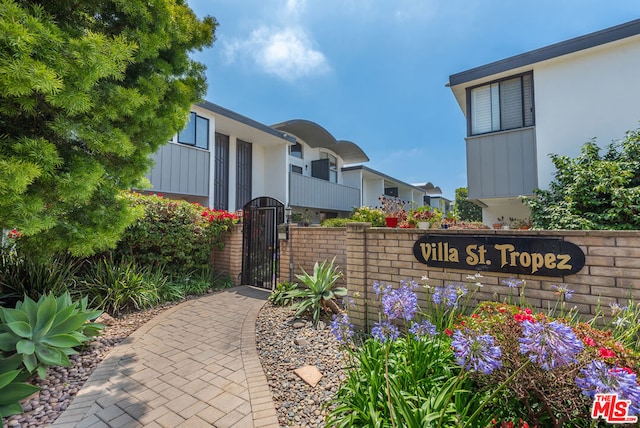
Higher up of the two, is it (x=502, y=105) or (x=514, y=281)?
(x=502, y=105)

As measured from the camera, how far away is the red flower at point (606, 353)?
1.64 meters

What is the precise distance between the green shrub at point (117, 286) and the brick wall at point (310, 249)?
2.66m

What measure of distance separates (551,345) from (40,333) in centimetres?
413

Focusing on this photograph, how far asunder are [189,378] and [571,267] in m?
4.08

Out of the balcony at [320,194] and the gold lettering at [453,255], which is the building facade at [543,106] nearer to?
the gold lettering at [453,255]

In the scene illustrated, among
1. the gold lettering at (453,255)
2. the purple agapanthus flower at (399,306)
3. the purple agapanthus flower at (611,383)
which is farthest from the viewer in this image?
the gold lettering at (453,255)

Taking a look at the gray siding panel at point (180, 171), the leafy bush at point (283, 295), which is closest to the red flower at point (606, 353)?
the leafy bush at point (283, 295)

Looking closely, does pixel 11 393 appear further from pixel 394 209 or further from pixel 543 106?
pixel 543 106

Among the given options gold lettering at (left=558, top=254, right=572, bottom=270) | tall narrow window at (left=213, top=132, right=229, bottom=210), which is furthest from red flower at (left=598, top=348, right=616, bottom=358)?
tall narrow window at (left=213, top=132, right=229, bottom=210)

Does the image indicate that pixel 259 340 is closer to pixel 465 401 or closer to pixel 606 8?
pixel 465 401

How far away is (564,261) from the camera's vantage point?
2.83 meters

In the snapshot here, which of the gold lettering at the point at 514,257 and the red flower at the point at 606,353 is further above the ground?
the gold lettering at the point at 514,257

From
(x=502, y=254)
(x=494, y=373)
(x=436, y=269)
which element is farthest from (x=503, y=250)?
(x=494, y=373)

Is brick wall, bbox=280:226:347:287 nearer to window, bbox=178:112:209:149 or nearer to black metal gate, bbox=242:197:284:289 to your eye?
black metal gate, bbox=242:197:284:289
